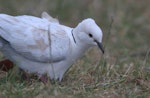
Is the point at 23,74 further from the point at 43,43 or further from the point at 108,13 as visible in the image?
the point at 108,13

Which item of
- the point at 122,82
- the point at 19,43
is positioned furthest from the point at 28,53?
the point at 122,82

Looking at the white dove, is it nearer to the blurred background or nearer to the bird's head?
the bird's head

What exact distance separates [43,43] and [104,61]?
3.08ft

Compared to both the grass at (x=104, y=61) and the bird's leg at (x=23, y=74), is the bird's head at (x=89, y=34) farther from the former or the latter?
the bird's leg at (x=23, y=74)

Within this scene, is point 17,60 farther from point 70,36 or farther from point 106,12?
point 106,12

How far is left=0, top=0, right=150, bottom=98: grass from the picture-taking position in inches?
205

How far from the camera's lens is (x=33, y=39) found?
5379 millimetres

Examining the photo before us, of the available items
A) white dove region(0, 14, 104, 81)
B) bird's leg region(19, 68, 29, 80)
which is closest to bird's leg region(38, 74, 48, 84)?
white dove region(0, 14, 104, 81)

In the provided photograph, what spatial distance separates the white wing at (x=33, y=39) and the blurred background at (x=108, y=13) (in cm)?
292

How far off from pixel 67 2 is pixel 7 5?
3.36 feet

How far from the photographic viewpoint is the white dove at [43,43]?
17.6 feet

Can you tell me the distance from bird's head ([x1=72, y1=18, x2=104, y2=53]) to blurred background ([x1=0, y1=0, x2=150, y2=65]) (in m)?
2.72

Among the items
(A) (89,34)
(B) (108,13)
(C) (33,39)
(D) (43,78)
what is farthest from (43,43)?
(B) (108,13)

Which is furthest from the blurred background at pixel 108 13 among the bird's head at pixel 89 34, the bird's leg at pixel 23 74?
the bird's leg at pixel 23 74
